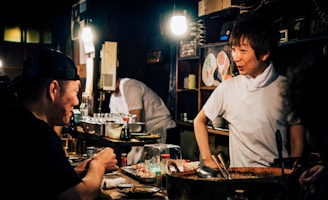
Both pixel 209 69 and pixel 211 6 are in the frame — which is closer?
pixel 211 6

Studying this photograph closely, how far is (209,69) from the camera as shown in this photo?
20.9 feet

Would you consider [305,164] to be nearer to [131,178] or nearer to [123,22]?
[131,178]

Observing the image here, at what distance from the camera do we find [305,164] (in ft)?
7.46

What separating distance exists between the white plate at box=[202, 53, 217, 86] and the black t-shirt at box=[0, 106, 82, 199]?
4189 mm

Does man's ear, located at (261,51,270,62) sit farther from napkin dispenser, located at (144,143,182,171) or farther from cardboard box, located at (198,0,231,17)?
cardboard box, located at (198,0,231,17)

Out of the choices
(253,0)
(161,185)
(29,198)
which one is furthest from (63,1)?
(29,198)

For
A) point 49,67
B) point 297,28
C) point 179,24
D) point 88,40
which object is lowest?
point 49,67

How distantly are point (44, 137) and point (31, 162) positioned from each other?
0.17m

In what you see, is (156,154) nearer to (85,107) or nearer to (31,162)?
(31,162)

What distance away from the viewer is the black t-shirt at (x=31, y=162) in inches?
87.2

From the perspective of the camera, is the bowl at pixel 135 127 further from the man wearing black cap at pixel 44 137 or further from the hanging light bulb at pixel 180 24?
the man wearing black cap at pixel 44 137

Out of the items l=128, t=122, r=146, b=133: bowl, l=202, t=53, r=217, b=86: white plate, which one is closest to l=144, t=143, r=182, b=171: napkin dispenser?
l=128, t=122, r=146, b=133: bowl

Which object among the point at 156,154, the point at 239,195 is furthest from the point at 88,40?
the point at 239,195

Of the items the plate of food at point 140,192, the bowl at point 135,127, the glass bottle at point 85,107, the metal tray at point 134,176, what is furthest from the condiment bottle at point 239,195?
the glass bottle at point 85,107
